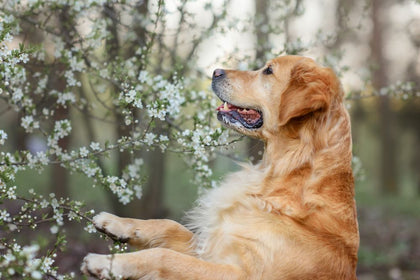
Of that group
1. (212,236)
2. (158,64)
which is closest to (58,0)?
(158,64)

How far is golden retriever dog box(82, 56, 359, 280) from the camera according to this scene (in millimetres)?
2885

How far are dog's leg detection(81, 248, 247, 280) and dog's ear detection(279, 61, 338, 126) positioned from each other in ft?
3.49

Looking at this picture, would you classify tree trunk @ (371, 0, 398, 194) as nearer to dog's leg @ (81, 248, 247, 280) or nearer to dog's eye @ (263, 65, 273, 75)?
dog's eye @ (263, 65, 273, 75)

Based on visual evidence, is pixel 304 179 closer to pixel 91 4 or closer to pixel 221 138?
pixel 221 138

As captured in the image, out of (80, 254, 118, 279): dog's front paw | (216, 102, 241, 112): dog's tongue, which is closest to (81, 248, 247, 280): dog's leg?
(80, 254, 118, 279): dog's front paw

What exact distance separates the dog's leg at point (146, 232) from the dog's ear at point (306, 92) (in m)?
1.02

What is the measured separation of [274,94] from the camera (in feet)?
11.7

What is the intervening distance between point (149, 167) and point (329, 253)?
6.10 metres

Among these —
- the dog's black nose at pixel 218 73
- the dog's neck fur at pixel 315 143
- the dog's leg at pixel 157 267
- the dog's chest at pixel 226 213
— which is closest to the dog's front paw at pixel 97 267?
the dog's leg at pixel 157 267

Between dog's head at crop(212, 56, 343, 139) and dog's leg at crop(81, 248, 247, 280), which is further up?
dog's head at crop(212, 56, 343, 139)

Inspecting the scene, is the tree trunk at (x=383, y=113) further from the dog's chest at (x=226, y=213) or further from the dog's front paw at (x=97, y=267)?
the dog's front paw at (x=97, y=267)

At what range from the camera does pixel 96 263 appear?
9.02 feet

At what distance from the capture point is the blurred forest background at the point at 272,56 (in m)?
5.07

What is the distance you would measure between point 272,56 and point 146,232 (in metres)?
2.32
